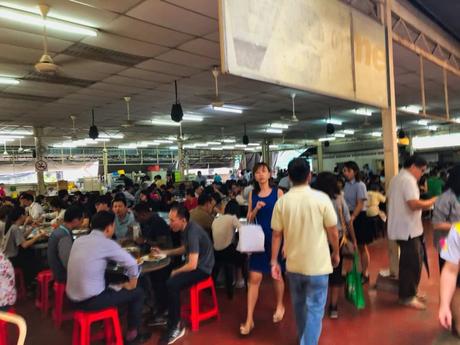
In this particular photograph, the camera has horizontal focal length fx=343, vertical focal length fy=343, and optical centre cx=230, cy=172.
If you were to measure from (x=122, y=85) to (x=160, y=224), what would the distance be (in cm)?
368

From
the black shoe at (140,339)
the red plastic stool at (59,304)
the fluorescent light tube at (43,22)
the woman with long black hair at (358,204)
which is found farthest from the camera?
the woman with long black hair at (358,204)

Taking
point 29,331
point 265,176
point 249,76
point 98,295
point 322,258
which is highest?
point 249,76

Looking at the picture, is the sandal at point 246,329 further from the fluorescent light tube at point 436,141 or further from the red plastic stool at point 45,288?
the fluorescent light tube at point 436,141

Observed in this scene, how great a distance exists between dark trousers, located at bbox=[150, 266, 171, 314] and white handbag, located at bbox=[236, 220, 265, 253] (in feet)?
3.62

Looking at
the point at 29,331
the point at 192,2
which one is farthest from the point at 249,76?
the point at 29,331

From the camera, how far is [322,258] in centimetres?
237

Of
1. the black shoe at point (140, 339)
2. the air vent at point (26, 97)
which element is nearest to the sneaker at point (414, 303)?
the black shoe at point (140, 339)

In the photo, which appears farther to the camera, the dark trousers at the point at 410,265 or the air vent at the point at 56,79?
the air vent at the point at 56,79

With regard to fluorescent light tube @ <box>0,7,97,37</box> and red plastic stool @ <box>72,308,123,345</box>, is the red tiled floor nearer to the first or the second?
red plastic stool @ <box>72,308,123,345</box>

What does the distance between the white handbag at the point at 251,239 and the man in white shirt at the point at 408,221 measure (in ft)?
4.56

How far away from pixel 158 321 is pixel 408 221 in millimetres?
2604

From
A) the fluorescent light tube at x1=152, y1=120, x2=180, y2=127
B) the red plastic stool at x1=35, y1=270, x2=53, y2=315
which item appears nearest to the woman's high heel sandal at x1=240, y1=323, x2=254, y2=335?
the red plastic stool at x1=35, y1=270, x2=53, y2=315

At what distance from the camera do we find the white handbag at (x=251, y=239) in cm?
287

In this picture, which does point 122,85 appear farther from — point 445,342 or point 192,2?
point 445,342
